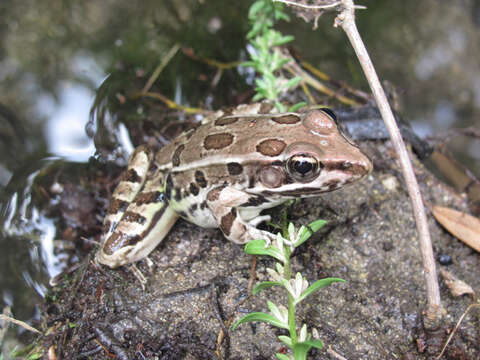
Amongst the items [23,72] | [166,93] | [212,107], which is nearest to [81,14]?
[23,72]

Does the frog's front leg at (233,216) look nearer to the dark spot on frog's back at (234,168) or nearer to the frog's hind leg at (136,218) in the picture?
the dark spot on frog's back at (234,168)

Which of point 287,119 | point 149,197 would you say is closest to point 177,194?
point 149,197

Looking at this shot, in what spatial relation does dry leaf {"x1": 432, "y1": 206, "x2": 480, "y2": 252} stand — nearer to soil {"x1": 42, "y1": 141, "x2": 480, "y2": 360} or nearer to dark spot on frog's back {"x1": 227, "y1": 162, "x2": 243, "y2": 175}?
soil {"x1": 42, "y1": 141, "x2": 480, "y2": 360}

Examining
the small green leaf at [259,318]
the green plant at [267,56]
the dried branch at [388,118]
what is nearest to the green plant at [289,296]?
the small green leaf at [259,318]

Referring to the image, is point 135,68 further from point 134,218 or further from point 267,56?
point 134,218

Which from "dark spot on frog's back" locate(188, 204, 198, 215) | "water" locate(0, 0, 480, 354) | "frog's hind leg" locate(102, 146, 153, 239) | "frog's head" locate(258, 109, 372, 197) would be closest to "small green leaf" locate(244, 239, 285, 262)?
"frog's head" locate(258, 109, 372, 197)
